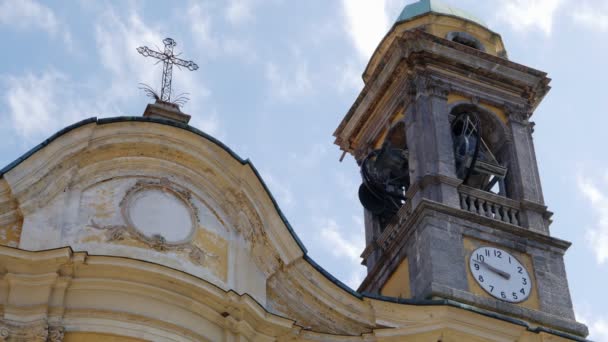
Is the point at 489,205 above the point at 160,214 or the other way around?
above

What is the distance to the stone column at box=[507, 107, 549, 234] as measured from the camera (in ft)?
54.3

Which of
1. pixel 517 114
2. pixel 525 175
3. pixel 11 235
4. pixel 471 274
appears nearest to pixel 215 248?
Result: pixel 11 235

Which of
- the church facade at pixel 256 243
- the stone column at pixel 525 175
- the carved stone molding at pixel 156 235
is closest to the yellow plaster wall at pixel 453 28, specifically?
the church facade at pixel 256 243

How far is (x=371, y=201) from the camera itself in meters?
17.6

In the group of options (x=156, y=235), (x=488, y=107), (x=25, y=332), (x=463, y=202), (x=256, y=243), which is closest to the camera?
(x=25, y=332)

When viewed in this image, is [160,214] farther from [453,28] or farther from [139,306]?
[453,28]

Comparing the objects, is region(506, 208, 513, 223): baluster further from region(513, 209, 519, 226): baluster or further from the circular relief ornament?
the circular relief ornament

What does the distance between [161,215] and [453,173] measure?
16.6ft

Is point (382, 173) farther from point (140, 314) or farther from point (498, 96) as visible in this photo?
point (140, 314)

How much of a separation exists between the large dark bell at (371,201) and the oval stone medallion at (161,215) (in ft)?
17.0

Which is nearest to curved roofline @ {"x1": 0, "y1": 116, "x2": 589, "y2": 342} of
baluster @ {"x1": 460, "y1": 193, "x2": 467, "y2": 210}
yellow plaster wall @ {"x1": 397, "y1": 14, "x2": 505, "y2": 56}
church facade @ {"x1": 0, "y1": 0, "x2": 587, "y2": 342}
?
church facade @ {"x1": 0, "y1": 0, "x2": 587, "y2": 342}

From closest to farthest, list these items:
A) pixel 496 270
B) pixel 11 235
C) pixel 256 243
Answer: pixel 11 235 → pixel 256 243 → pixel 496 270

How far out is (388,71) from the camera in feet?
59.3

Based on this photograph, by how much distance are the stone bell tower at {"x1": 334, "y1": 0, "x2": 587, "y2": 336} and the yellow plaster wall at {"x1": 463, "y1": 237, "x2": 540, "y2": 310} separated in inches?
0.6
